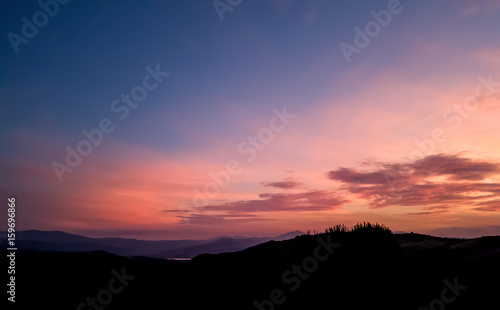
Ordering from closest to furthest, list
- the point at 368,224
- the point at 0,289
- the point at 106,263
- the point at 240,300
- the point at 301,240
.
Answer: the point at 0,289 < the point at 240,300 < the point at 106,263 < the point at 368,224 < the point at 301,240

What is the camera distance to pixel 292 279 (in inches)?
400

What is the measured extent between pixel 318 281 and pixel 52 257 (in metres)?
9.43

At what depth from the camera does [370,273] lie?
996 cm

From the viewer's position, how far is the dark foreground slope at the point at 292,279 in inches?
346

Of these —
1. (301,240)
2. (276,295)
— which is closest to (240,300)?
(276,295)

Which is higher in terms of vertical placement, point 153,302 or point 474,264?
point 474,264

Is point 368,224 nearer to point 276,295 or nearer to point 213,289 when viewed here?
Answer: point 276,295

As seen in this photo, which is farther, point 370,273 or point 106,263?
point 106,263

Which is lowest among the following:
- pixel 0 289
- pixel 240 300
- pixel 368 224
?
pixel 240 300

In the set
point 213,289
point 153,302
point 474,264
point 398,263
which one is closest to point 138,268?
point 153,302

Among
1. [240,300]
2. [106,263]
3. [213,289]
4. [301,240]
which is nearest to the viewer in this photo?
[240,300]

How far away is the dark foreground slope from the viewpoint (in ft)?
28.8

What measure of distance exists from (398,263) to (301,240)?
17.4ft

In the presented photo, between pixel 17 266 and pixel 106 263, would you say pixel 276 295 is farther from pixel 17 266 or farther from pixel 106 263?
pixel 17 266
